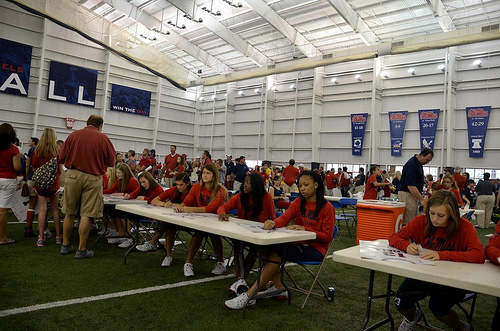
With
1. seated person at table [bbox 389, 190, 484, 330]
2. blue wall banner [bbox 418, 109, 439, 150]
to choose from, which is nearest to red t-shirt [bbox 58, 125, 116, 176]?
seated person at table [bbox 389, 190, 484, 330]

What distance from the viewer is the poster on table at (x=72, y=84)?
53.9 ft

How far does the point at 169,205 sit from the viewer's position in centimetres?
392

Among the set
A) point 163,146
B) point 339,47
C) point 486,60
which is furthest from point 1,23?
point 486,60

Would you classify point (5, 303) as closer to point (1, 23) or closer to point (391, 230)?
point (391, 230)

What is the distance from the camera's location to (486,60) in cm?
1422

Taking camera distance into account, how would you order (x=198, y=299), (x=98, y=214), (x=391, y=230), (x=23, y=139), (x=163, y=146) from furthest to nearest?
(x=163, y=146)
(x=23, y=139)
(x=391, y=230)
(x=98, y=214)
(x=198, y=299)

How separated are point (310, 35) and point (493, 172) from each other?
9.61 m

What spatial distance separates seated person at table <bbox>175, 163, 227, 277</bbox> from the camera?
361 centimetres

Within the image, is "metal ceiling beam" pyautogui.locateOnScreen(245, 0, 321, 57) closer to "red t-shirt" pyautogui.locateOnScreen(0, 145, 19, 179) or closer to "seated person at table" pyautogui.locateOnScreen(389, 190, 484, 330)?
"red t-shirt" pyautogui.locateOnScreen(0, 145, 19, 179)

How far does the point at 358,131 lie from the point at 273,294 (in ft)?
49.5

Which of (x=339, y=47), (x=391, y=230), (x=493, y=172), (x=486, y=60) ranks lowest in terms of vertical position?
(x=391, y=230)

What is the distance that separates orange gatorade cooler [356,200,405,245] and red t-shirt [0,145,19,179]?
459 centimetres

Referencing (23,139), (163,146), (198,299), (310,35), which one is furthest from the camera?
(163,146)

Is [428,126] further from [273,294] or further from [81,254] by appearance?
[81,254]
